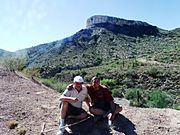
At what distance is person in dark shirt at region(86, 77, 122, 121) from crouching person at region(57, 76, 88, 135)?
0.26m

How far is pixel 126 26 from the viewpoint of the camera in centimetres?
8600

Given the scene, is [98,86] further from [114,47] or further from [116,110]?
[114,47]

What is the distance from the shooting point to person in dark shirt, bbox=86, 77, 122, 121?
1011 centimetres

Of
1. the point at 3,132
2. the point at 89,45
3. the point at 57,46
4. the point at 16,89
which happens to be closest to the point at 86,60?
the point at 89,45

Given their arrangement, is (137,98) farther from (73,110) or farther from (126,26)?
(126,26)

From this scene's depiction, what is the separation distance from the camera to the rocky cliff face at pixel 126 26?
83.8 meters

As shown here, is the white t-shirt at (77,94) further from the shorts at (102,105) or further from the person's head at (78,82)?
the shorts at (102,105)

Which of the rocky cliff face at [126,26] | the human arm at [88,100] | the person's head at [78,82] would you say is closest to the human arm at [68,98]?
the person's head at [78,82]

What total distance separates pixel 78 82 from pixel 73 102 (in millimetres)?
543

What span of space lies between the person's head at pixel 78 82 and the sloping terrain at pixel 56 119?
3.35 feet

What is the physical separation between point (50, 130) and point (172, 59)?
57.4m

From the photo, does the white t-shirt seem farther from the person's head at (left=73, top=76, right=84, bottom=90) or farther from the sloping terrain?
the sloping terrain

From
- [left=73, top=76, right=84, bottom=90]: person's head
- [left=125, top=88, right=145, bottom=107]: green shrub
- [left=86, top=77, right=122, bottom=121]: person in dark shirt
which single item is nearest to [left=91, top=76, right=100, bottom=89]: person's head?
[left=86, top=77, right=122, bottom=121]: person in dark shirt

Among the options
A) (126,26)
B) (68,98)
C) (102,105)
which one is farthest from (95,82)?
(126,26)
